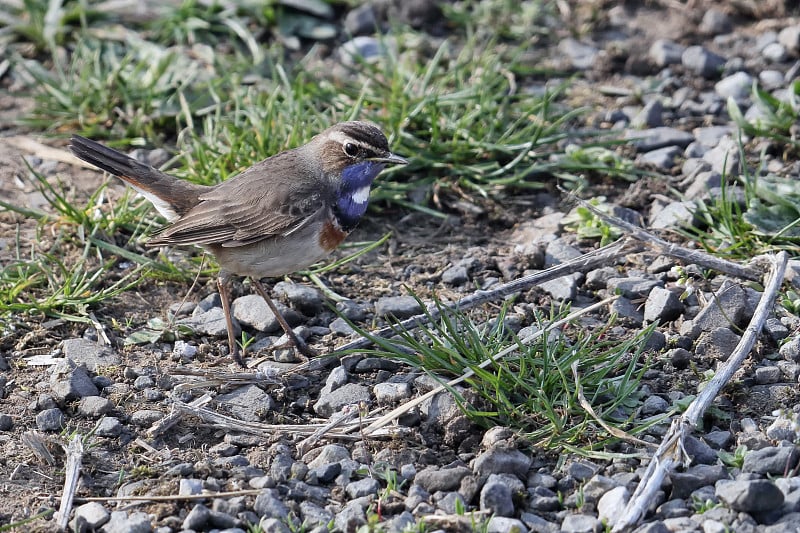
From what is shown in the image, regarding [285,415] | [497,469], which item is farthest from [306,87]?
[497,469]

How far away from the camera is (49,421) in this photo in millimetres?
5742

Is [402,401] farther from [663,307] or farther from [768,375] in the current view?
[768,375]

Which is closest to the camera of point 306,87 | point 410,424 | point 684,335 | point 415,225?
point 410,424

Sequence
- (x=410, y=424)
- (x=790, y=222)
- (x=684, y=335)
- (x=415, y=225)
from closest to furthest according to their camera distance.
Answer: (x=410, y=424) < (x=684, y=335) < (x=790, y=222) < (x=415, y=225)

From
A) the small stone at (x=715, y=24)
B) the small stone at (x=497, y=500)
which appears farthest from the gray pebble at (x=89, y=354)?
the small stone at (x=715, y=24)

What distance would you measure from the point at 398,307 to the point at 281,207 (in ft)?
3.37

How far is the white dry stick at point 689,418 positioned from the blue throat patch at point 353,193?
103 inches

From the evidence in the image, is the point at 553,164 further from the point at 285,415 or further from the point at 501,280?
the point at 285,415

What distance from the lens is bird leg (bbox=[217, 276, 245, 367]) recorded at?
6.57m

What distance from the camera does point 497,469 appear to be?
16.9 feet

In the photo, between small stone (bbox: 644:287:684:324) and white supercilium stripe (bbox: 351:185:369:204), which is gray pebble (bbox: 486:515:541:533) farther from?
white supercilium stripe (bbox: 351:185:369:204)

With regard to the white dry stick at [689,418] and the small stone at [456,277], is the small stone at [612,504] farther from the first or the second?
the small stone at [456,277]

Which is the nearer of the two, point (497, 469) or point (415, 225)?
point (497, 469)

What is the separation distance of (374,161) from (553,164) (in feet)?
5.93
